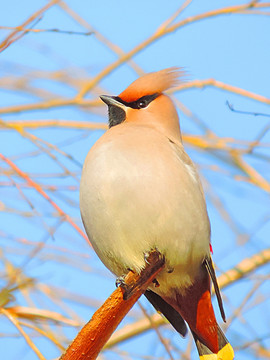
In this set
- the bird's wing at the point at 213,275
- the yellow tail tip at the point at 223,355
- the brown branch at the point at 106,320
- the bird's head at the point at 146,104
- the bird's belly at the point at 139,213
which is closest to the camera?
the brown branch at the point at 106,320

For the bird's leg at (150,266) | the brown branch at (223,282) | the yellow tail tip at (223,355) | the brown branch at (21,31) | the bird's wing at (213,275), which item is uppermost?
the brown branch at (21,31)

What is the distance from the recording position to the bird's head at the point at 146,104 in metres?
3.60

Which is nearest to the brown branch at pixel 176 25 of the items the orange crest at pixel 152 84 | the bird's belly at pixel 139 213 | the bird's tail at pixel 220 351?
the orange crest at pixel 152 84

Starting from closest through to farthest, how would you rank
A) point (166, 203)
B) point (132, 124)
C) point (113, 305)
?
point (113, 305)
point (166, 203)
point (132, 124)

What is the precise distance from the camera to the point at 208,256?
3.24 m

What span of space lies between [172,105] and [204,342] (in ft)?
4.06

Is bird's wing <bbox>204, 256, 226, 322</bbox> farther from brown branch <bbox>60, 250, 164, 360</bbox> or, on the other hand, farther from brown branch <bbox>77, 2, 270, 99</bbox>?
brown branch <bbox>77, 2, 270, 99</bbox>

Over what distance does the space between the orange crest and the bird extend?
0.64 feet

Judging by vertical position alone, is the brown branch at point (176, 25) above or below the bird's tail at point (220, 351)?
above

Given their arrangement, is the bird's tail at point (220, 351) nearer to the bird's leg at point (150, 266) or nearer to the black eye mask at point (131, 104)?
the bird's leg at point (150, 266)

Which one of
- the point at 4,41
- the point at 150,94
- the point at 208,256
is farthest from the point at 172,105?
the point at 4,41

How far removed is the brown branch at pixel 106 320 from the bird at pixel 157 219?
0.10 metres

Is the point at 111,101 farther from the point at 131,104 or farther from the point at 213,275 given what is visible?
the point at 213,275

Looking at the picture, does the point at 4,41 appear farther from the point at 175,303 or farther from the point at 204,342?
the point at 204,342
